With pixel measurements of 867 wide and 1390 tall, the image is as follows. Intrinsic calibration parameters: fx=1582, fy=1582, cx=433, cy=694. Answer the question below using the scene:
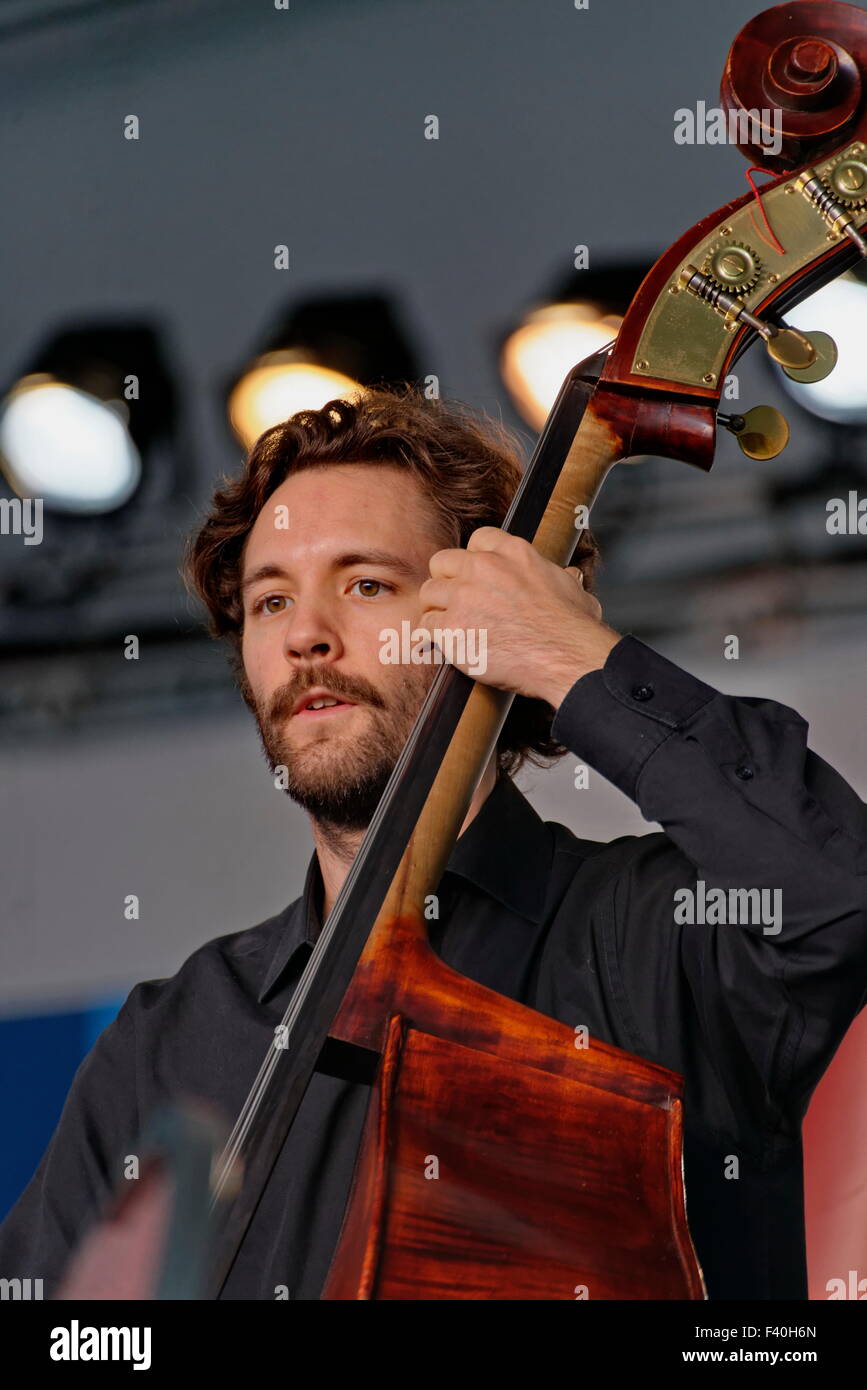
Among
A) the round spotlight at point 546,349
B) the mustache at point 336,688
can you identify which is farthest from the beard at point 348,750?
the round spotlight at point 546,349

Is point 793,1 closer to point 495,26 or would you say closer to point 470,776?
point 470,776

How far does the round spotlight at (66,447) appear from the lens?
2.72 meters

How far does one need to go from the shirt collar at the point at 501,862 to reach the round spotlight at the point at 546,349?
106 centimetres

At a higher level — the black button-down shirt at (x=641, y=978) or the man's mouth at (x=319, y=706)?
the man's mouth at (x=319, y=706)

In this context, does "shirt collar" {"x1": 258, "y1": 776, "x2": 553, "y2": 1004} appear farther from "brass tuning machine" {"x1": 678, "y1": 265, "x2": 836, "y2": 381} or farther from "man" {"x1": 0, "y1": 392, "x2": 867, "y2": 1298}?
"brass tuning machine" {"x1": 678, "y1": 265, "x2": 836, "y2": 381}

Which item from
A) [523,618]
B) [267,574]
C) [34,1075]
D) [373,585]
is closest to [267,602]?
[267,574]

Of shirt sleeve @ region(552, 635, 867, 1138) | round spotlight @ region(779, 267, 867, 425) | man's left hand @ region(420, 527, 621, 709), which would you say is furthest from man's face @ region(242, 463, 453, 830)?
round spotlight @ region(779, 267, 867, 425)

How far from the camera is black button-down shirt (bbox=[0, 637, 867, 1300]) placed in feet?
4.01

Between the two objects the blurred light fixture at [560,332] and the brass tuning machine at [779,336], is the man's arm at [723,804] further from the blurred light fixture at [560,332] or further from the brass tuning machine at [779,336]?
the blurred light fixture at [560,332]

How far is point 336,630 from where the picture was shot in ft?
5.45

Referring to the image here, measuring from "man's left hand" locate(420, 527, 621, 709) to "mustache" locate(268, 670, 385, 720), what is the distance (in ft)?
1.09

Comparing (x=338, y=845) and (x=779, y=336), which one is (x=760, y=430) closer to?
(x=779, y=336)
